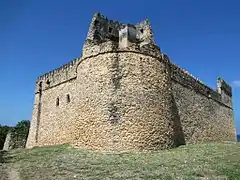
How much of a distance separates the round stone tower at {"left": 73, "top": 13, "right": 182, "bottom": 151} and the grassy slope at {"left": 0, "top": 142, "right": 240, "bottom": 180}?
2.45 ft

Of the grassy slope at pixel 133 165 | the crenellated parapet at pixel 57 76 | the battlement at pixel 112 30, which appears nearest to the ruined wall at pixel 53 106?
the crenellated parapet at pixel 57 76

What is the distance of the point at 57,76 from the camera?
2222 cm

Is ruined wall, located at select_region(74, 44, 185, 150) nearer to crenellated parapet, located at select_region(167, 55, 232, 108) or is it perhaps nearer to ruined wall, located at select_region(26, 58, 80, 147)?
crenellated parapet, located at select_region(167, 55, 232, 108)

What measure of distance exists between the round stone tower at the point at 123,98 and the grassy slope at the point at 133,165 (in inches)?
29.4

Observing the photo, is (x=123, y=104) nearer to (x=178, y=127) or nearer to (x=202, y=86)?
(x=178, y=127)

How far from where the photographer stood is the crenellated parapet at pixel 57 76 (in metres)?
20.5

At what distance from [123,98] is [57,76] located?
8.28 metres

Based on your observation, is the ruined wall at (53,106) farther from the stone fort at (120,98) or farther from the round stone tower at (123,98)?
the round stone tower at (123,98)

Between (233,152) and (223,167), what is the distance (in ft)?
13.3

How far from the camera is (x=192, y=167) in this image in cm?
1149

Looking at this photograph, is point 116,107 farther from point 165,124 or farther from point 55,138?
point 55,138

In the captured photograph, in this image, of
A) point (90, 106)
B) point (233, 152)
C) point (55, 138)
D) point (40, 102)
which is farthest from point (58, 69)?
point (233, 152)

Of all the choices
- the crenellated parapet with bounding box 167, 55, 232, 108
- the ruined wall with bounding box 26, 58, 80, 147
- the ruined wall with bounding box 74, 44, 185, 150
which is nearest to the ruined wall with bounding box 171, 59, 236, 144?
the crenellated parapet with bounding box 167, 55, 232, 108

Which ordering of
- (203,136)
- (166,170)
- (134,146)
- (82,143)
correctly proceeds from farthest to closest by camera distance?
1. (203,136)
2. (82,143)
3. (134,146)
4. (166,170)
